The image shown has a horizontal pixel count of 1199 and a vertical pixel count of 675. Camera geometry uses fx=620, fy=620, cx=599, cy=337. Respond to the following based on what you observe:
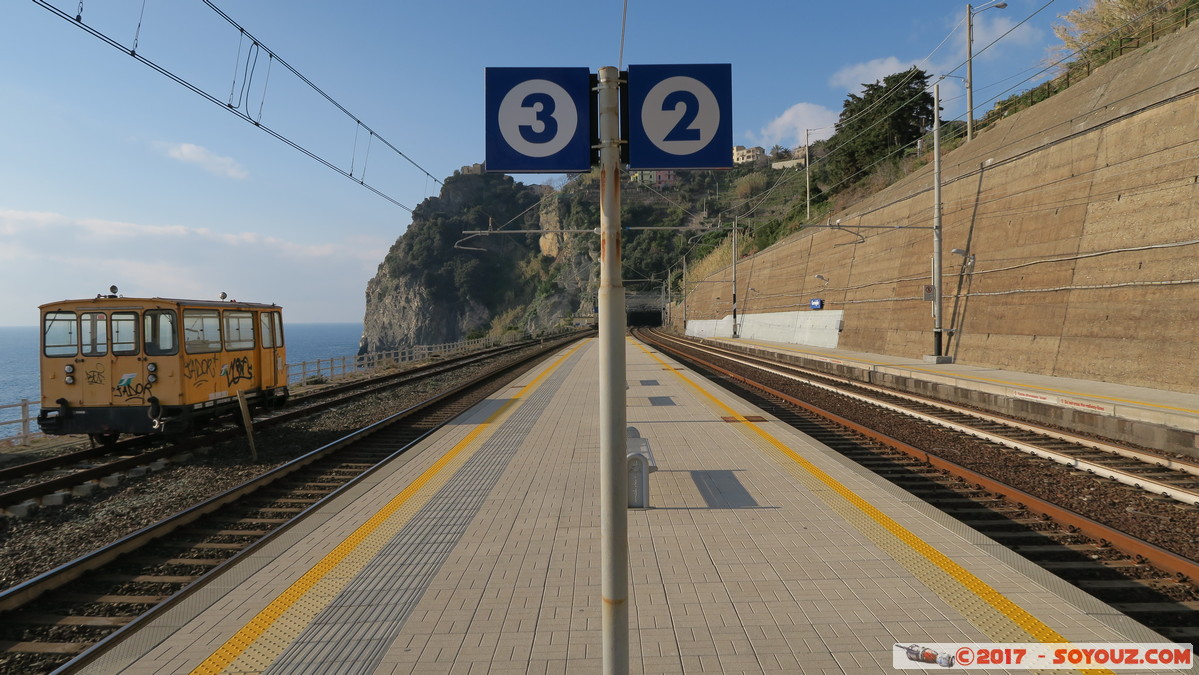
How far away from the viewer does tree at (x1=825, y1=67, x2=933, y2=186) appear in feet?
165

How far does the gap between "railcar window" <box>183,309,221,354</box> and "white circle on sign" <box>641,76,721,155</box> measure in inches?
448

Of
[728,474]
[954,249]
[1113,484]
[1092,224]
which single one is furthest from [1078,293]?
[728,474]

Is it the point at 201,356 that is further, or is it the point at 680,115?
the point at 201,356

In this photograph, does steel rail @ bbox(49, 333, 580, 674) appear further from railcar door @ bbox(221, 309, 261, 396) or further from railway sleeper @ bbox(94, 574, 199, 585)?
railcar door @ bbox(221, 309, 261, 396)

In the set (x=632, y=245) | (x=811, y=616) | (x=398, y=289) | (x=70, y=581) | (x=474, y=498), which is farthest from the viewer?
(x=398, y=289)

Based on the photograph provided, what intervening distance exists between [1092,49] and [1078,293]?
21.2 m

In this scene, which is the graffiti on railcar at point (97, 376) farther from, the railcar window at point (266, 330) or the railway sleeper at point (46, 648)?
the railway sleeper at point (46, 648)

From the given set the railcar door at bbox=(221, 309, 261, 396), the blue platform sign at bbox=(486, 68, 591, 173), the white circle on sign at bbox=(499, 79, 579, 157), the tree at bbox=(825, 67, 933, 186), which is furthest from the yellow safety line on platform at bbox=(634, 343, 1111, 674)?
the tree at bbox=(825, 67, 933, 186)

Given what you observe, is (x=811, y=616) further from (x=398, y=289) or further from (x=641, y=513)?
(x=398, y=289)

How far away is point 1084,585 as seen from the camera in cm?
494

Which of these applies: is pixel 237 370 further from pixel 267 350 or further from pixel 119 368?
pixel 119 368

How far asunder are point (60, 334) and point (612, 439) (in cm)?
1297

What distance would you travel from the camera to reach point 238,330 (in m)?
13.2

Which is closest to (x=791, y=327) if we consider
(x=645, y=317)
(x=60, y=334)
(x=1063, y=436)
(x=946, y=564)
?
(x=1063, y=436)
